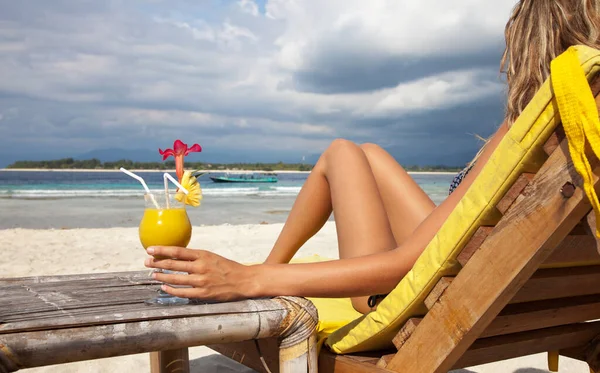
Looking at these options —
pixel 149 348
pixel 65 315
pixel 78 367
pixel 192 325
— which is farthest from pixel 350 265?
pixel 78 367

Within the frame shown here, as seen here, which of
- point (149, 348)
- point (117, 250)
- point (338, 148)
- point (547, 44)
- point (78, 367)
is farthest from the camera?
point (117, 250)

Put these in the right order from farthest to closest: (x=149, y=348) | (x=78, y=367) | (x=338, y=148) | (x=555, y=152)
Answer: (x=78, y=367) → (x=338, y=148) → (x=149, y=348) → (x=555, y=152)

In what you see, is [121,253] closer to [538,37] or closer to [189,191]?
[189,191]

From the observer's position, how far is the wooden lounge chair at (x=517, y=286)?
1.12 metres

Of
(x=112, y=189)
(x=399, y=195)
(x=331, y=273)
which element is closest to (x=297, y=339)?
(x=331, y=273)

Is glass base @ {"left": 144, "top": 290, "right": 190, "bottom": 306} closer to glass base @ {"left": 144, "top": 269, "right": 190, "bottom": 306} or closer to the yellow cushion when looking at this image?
glass base @ {"left": 144, "top": 269, "right": 190, "bottom": 306}

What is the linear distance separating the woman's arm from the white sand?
5.46 feet

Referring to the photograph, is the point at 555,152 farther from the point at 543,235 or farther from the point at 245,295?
the point at 245,295

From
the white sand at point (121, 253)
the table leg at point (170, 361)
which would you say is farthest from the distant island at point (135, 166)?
the table leg at point (170, 361)

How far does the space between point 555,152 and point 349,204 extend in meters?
0.85

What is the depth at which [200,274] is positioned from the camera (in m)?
1.41

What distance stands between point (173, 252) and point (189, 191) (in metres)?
0.22

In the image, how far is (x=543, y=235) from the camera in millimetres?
1125

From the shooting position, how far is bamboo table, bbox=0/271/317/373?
44.0 inches
